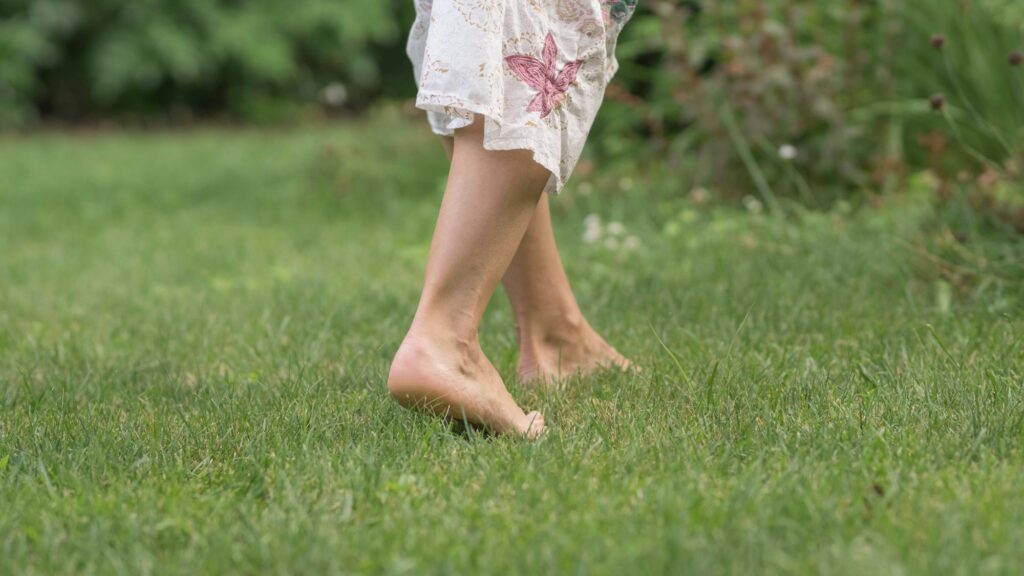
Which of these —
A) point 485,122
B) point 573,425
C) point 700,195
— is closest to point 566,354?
point 573,425

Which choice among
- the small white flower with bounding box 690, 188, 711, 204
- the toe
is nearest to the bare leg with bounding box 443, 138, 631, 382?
the toe

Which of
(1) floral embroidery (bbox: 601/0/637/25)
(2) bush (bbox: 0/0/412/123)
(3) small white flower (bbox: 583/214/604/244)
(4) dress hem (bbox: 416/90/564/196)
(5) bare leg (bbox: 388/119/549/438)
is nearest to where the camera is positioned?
(4) dress hem (bbox: 416/90/564/196)

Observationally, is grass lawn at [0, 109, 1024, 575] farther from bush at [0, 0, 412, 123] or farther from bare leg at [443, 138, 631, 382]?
bush at [0, 0, 412, 123]

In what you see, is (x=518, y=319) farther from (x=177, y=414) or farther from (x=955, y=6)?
(x=955, y=6)

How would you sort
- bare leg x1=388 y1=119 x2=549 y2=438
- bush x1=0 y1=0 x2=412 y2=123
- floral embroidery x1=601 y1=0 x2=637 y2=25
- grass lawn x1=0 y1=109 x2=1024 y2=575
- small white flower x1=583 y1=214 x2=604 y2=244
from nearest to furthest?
grass lawn x1=0 y1=109 x2=1024 y2=575, bare leg x1=388 y1=119 x2=549 y2=438, floral embroidery x1=601 y1=0 x2=637 y2=25, small white flower x1=583 y1=214 x2=604 y2=244, bush x1=0 y1=0 x2=412 y2=123

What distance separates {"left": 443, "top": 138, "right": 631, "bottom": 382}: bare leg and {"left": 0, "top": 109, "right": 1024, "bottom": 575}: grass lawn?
0.11 m

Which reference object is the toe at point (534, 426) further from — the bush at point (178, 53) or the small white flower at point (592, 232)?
the bush at point (178, 53)

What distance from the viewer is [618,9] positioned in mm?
1917

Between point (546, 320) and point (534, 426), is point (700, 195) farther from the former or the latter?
point (534, 426)

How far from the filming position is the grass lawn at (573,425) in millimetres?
1327

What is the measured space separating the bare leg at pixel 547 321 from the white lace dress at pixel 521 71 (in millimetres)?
327

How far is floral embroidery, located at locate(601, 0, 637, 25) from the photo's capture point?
6.22 feet

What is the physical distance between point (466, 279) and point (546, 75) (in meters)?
0.34

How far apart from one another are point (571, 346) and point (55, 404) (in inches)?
38.1
